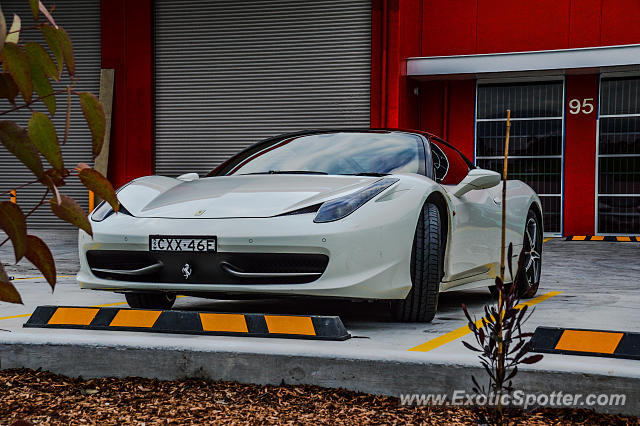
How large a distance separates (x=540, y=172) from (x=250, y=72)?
6.49m

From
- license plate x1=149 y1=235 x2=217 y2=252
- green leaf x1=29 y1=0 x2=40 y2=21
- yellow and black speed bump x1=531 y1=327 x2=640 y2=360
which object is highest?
green leaf x1=29 y1=0 x2=40 y2=21

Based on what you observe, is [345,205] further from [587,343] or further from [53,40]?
[53,40]

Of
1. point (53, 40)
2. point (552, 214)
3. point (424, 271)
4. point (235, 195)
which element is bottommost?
point (552, 214)

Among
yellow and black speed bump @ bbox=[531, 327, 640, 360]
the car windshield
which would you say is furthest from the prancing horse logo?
yellow and black speed bump @ bbox=[531, 327, 640, 360]

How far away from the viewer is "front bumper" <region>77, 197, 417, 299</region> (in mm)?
3842

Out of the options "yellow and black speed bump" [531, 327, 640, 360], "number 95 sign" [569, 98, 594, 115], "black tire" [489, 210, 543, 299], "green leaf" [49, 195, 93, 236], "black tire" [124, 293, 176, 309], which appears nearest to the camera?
"green leaf" [49, 195, 93, 236]

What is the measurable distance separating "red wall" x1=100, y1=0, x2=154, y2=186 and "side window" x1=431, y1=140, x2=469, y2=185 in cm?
1288

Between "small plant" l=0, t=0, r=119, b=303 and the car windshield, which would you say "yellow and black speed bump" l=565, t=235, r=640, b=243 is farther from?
"small plant" l=0, t=0, r=119, b=303

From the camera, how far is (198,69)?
1731cm

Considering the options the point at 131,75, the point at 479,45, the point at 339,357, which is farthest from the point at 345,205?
the point at 131,75

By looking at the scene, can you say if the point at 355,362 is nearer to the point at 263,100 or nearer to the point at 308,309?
the point at 308,309

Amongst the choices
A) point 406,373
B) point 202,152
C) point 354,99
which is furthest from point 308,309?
point 202,152

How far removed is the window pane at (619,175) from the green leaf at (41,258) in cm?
1645

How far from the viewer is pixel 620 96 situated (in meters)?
16.2
